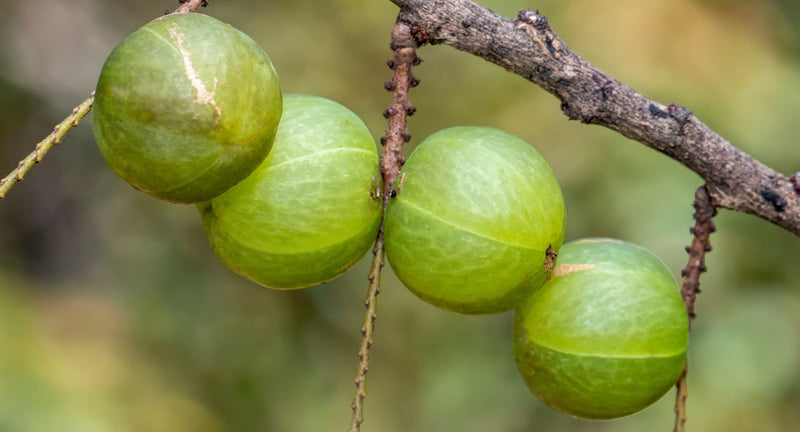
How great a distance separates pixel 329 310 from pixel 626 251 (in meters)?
2.05

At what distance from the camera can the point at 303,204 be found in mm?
1967

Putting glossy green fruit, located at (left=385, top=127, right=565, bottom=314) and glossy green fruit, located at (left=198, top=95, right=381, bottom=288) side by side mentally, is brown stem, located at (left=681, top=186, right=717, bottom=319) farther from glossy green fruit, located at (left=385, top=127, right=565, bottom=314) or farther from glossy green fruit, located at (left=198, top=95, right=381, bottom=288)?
glossy green fruit, located at (left=198, top=95, right=381, bottom=288)

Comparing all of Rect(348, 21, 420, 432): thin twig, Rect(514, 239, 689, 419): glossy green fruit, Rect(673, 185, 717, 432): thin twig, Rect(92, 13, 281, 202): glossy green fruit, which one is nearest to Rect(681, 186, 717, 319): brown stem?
Rect(673, 185, 717, 432): thin twig

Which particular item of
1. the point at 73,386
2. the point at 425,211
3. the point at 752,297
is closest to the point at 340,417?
the point at 73,386

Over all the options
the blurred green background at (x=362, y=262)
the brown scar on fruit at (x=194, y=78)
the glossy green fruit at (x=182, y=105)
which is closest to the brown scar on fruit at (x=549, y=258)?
the glossy green fruit at (x=182, y=105)

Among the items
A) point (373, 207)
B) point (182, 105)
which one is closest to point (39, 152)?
point (182, 105)

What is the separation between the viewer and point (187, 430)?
3.78 metres

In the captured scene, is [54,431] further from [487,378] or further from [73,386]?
[487,378]

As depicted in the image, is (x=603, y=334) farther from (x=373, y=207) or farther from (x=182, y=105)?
(x=182, y=105)

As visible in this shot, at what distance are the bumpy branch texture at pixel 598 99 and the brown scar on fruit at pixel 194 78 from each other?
626 mm

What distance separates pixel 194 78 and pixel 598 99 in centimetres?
109

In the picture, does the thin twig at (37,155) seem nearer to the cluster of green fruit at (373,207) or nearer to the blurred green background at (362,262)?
the cluster of green fruit at (373,207)

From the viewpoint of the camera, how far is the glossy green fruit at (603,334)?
2215 millimetres

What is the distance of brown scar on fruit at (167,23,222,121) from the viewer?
1.72m
